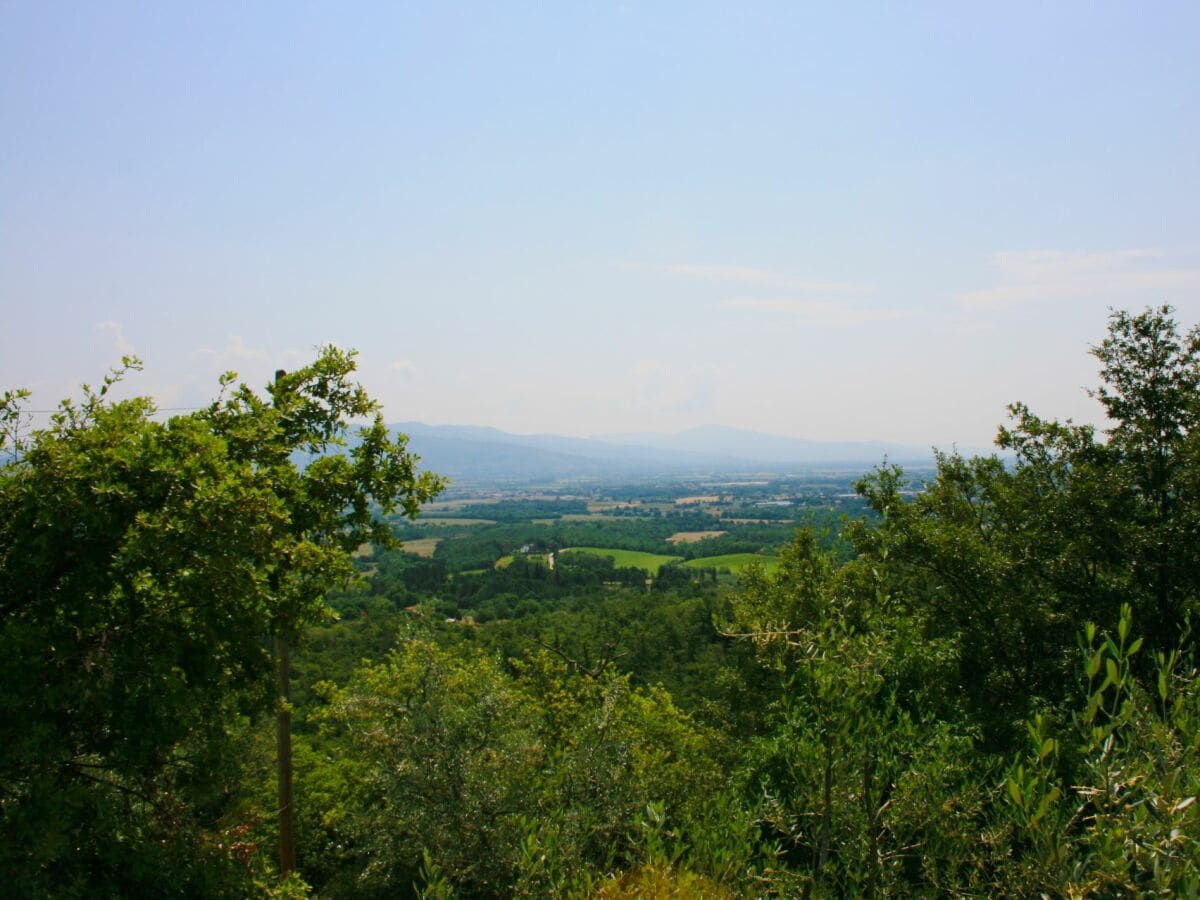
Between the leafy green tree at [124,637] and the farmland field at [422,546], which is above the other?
the leafy green tree at [124,637]

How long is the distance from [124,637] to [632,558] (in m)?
103

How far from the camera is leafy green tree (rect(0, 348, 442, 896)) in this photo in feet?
21.9

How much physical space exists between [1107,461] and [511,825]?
12594 millimetres

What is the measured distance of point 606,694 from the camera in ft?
37.9

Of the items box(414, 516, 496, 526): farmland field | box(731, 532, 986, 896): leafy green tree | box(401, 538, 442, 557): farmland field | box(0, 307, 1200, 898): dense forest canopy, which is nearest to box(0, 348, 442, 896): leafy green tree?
box(0, 307, 1200, 898): dense forest canopy

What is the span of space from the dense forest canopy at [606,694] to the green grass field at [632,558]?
7815 cm

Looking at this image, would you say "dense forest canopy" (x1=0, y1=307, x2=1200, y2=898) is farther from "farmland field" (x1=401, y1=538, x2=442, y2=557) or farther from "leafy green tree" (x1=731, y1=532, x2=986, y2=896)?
"farmland field" (x1=401, y1=538, x2=442, y2=557)

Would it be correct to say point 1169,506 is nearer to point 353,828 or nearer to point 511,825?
point 511,825

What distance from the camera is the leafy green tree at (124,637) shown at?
21.9 ft

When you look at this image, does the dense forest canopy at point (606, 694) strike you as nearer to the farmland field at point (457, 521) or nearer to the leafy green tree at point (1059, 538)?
the leafy green tree at point (1059, 538)

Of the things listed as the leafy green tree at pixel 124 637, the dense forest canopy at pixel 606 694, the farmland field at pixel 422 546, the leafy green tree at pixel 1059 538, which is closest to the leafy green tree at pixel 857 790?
the dense forest canopy at pixel 606 694

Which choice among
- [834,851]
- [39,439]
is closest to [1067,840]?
[834,851]

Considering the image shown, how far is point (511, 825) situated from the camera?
9.80m

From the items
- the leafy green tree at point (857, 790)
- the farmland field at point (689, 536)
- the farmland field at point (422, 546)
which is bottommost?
the farmland field at point (689, 536)
